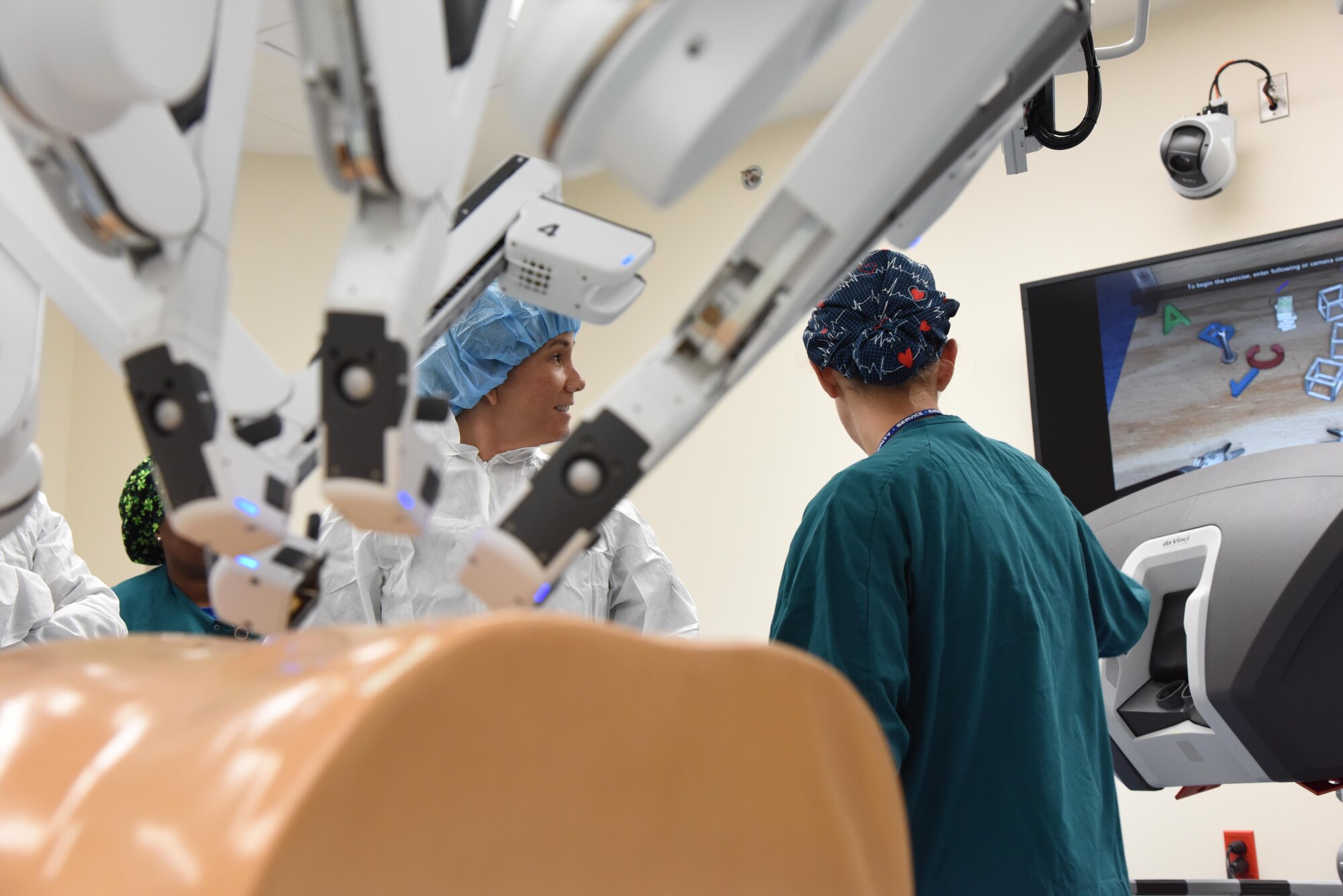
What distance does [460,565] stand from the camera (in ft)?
5.23

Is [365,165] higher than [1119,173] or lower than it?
lower

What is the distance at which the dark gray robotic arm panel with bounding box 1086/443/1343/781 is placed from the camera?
1564 millimetres

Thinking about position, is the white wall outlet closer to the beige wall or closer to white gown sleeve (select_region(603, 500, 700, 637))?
the beige wall

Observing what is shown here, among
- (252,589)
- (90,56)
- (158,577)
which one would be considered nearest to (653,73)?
(90,56)

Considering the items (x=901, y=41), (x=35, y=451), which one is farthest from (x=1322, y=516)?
(x=35, y=451)

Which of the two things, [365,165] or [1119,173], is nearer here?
[365,165]

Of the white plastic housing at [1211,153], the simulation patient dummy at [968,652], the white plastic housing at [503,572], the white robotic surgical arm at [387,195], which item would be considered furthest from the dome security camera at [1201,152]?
the white plastic housing at [503,572]

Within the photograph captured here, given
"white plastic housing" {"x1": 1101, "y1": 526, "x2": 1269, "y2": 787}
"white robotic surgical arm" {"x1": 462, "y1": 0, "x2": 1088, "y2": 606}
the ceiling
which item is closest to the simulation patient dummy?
"white plastic housing" {"x1": 1101, "y1": 526, "x2": 1269, "y2": 787}

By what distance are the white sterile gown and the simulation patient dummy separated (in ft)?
1.37

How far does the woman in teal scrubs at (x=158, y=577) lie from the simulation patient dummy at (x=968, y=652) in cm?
119

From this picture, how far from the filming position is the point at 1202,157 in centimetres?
324

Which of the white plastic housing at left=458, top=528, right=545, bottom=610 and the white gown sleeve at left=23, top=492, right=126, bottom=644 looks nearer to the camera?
the white plastic housing at left=458, top=528, right=545, bottom=610

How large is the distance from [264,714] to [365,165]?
286mm

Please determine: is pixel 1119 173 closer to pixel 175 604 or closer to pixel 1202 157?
pixel 1202 157
